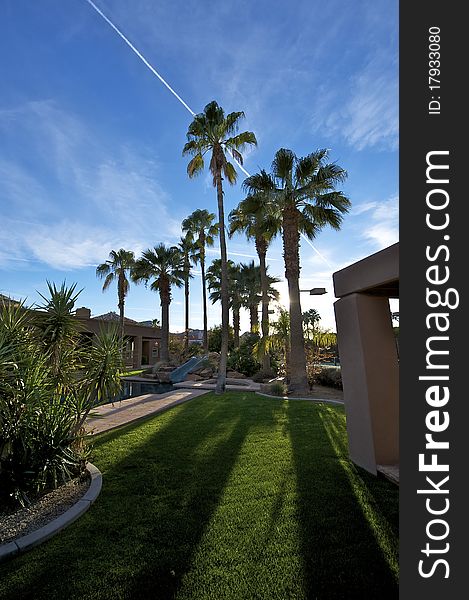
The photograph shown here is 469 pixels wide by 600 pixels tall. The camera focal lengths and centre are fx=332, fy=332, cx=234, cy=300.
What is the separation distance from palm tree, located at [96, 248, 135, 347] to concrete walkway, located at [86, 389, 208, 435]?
20983mm

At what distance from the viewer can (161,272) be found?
28078mm

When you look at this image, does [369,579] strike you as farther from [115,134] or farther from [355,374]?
[115,134]

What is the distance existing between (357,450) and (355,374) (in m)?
1.29

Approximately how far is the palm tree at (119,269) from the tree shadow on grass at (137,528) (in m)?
27.6

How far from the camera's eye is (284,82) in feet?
25.3

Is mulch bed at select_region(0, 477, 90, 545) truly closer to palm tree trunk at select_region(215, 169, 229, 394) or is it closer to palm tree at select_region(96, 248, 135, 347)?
palm tree trunk at select_region(215, 169, 229, 394)

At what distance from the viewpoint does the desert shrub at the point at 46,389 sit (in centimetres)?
399

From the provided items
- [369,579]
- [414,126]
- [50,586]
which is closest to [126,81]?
[414,126]

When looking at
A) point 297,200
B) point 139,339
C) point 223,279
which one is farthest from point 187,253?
point 297,200

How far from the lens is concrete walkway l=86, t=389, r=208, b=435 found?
333 inches

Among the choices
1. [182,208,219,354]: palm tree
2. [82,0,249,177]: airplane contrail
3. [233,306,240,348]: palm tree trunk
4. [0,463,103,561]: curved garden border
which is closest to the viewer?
[0,463,103,561]: curved garden border

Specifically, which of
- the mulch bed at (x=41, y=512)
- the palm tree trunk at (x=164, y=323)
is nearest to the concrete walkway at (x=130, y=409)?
the mulch bed at (x=41, y=512)

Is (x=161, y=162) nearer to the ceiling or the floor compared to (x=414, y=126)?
nearer to the ceiling

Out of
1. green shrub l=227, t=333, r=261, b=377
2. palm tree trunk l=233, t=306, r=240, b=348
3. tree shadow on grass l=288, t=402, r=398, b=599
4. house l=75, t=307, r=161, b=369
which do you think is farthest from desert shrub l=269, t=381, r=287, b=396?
house l=75, t=307, r=161, b=369
